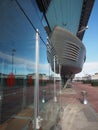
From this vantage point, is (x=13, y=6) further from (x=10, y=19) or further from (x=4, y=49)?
(x=4, y=49)

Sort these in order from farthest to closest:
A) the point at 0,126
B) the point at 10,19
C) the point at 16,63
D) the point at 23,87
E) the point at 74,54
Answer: the point at 74,54, the point at 23,87, the point at 16,63, the point at 10,19, the point at 0,126

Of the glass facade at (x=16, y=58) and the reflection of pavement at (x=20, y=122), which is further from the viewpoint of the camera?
the reflection of pavement at (x=20, y=122)

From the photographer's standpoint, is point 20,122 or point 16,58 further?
point 20,122

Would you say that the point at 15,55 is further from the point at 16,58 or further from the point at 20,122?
the point at 20,122

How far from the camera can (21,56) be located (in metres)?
2.47

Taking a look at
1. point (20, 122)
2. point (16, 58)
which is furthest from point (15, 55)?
point (20, 122)

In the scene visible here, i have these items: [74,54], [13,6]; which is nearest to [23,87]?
[13,6]

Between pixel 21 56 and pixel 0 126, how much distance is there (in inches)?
32.7

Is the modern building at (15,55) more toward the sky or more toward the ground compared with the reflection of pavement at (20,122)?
more toward the sky

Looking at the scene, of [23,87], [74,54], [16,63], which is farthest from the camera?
[74,54]

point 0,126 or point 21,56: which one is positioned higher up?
point 21,56

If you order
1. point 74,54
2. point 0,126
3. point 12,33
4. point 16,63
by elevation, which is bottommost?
point 0,126

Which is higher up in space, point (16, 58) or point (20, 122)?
point (16, 58)

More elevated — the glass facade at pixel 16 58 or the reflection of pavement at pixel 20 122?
the glass facade at pixel 16 58
